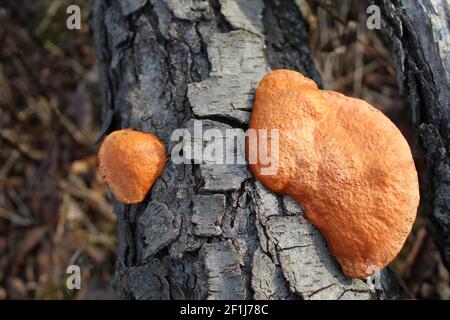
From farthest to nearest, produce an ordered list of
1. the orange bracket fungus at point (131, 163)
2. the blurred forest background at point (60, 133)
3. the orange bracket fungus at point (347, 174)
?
the blurred forest background at point (60, 133) < the orange bracket fungus at point (131, 163) < the orange bracket fungus at point (347, 174)

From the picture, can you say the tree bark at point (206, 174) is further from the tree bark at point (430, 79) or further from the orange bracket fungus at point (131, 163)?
the tree bark at point (430, 79)

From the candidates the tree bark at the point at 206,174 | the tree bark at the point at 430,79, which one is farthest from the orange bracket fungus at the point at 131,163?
the tree bark at the point at 430,79

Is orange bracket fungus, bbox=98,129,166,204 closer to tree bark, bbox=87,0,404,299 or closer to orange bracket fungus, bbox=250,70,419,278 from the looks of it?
tree bark, bbox=87,0,404,299

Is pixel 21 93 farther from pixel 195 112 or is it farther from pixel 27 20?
pixel 195 112

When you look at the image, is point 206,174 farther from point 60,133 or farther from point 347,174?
point 60,133

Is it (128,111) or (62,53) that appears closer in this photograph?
(128,111)

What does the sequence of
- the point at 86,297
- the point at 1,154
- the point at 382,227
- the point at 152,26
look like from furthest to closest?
the point at 1,154 < the point at 86,297 < the point at 152,26 < the point at 382,227

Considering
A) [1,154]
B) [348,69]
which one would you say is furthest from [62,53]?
[348,69]
